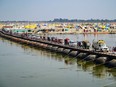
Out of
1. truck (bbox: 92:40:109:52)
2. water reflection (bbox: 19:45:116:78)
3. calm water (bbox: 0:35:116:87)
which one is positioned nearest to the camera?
calm water (bbox: 0:35:116:87)

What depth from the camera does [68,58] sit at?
1548 inches

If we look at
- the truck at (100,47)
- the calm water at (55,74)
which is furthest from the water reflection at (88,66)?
the truck at (100,47)

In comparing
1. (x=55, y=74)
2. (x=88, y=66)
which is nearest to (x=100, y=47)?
(x=88, y=66)

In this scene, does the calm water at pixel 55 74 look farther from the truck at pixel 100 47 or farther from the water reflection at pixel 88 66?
the truck at pixel 100 47

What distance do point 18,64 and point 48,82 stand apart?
11106 millimetres

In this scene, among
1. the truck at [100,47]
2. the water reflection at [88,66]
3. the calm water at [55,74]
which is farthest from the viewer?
the truck at [100,47]

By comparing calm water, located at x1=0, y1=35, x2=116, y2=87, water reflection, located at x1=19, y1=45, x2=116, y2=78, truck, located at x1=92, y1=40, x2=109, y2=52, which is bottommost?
calm water, located at x1=0, y1=35, x2=116, y2=87

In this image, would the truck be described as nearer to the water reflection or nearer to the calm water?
the water reflection

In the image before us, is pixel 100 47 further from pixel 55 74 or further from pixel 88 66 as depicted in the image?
pixel 55 74

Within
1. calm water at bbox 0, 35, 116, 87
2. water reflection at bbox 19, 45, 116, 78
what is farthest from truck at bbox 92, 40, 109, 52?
calm water at bbox 0, 35, 116, 87

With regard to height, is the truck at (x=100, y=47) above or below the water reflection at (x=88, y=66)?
above

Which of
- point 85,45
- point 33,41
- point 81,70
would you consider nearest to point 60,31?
point 33,41

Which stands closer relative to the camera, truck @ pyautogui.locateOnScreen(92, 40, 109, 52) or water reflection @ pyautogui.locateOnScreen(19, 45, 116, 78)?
water reflection @ pyautogui.locateOnScreen(19, 45, 116, 78)

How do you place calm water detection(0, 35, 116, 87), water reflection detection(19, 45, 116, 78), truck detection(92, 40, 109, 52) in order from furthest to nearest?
truck detection(92, 40, 109, 52) < water reflection detection(19, 45, 116, 78) < calm water detection(0, 35, 116, 87)
